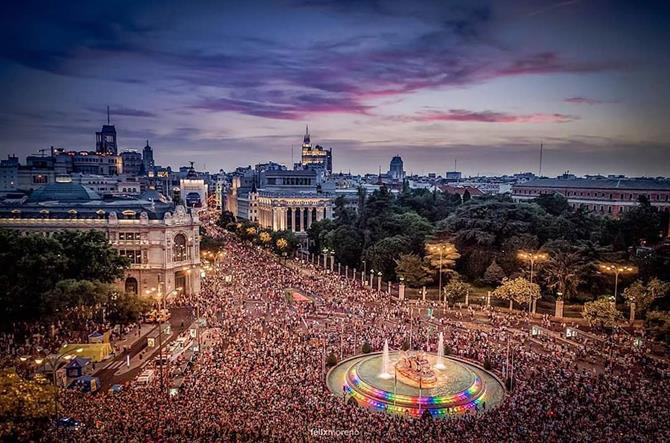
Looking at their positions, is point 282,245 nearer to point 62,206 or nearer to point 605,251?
point 62,206

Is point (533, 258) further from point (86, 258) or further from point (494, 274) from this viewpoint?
point (86, 258)

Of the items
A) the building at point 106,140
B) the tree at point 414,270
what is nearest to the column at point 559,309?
the tree at point 414,270

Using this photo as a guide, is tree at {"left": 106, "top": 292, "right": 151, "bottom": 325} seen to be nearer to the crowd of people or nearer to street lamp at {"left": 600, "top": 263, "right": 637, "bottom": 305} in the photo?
the crowd of people

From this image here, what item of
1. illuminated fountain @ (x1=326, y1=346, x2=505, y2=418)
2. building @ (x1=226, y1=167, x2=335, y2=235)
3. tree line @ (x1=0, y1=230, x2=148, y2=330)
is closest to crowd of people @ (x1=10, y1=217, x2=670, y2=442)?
illuminated fountain @ (x1=326, y1=346, x2=505, y2=418)

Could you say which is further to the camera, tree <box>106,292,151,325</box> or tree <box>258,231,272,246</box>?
tree <box>258,231,272,246</box>

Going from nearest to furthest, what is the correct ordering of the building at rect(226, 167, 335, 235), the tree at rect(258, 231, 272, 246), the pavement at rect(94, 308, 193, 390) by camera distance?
the pavement at rect(94, 308, 193, 390), the tree at rect(258, 231, 272, 246), the building at rect(226, 167, 335, 235)

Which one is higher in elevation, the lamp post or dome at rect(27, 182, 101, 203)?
dome at rect(27, 182, 101, 203)
